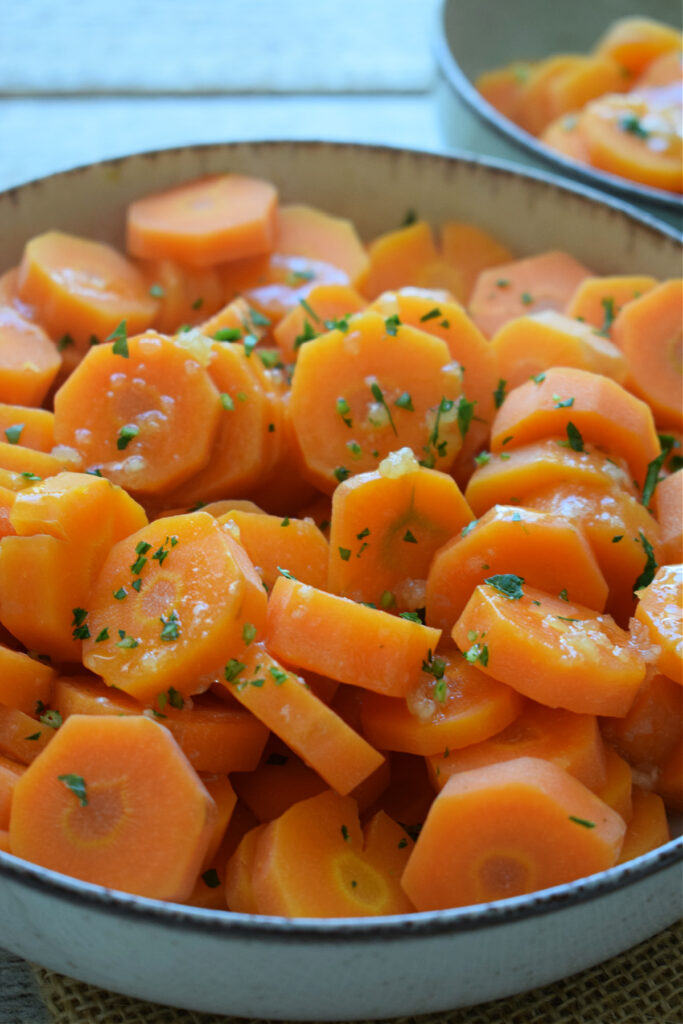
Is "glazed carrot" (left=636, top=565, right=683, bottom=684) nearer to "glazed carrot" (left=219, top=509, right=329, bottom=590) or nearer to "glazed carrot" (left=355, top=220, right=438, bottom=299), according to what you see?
"glazed carrot" (left=219, top=509, right=329, bottom=590)

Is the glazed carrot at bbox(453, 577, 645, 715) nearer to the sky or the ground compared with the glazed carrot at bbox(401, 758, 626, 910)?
nearer to the sky

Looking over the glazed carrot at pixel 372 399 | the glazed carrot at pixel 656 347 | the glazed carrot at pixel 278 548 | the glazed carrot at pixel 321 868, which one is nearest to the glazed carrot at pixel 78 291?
the glazed carrot at pixel 372 399

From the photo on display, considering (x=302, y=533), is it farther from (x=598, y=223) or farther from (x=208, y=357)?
(x=598, y=223)

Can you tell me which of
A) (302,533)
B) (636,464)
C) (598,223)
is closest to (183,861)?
(302,533)

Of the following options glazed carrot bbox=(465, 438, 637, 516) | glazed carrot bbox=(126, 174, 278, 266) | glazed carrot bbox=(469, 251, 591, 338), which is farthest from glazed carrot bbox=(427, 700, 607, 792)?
glazed carrot bbox=(126, 174, 278, 266)

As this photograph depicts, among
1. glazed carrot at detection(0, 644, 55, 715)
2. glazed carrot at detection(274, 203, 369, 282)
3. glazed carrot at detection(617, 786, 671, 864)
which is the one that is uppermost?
glazed carrot at detection(274, 203, 369, 282)

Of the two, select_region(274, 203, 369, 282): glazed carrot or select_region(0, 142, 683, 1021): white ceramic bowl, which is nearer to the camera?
select_region(0, 142, 683, 1021): white ceramic bowl
